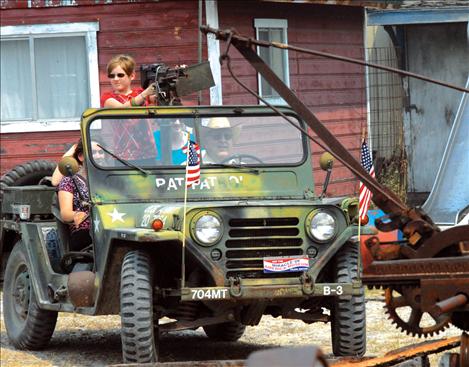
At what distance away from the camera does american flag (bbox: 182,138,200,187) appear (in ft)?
28.4

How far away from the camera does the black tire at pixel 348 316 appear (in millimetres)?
8445

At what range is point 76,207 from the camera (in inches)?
374

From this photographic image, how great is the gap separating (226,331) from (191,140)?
1.75 m

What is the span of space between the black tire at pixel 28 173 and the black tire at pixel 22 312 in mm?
2149

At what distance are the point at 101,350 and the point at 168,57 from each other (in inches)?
259

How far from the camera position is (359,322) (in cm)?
853

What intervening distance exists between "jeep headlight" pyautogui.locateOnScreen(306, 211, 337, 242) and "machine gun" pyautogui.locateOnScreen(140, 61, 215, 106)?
1.70m

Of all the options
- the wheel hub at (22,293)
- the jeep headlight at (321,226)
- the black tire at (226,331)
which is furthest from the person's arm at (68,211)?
the jeep headlight at (321,226)

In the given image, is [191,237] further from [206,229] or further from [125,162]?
[125,162]

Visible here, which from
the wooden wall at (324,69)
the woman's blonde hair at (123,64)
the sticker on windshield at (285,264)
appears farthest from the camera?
the wooden wall at (324,69)

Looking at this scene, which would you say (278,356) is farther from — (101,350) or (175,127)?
(101,350)

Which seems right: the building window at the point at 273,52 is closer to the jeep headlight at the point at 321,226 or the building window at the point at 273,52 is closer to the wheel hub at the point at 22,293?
the wheel hub at the point at 22,293

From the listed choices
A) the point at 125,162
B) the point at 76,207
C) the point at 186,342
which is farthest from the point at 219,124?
the point at 186,342

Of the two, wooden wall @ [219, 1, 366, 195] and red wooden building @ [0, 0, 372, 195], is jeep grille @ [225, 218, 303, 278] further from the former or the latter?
wooden wall @ [219, 1, 366, 195]
